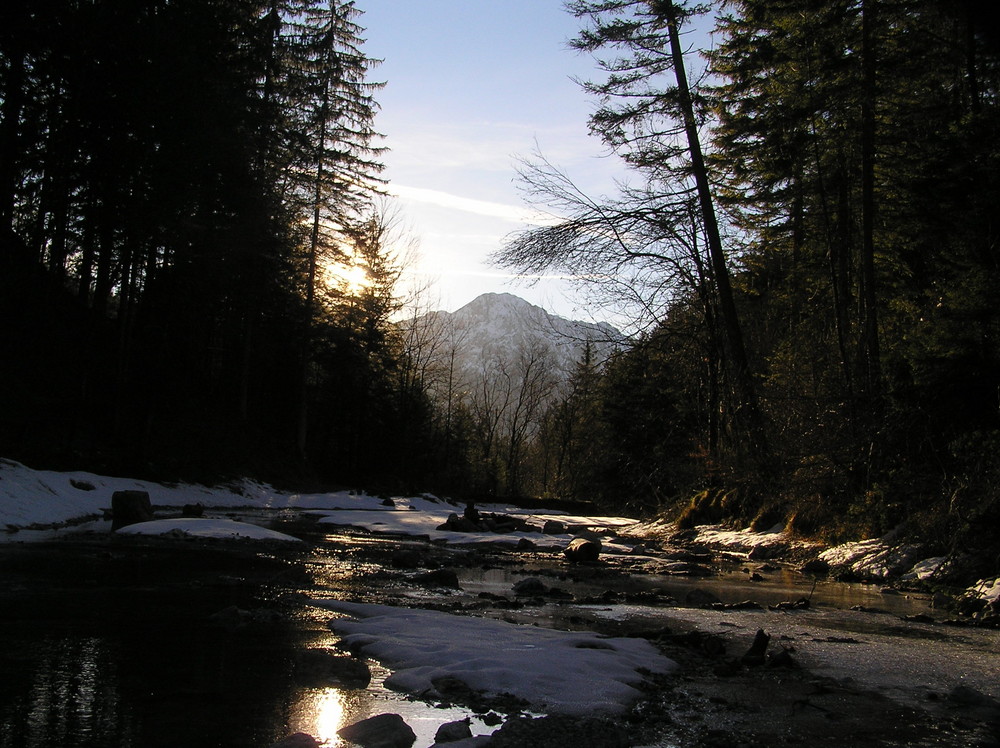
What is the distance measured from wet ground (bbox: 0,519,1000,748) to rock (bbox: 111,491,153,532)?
6.98 ft

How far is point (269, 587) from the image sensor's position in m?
6.14

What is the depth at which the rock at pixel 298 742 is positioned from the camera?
251cm

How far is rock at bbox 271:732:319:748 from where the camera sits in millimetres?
2508

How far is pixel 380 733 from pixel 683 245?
12.9m

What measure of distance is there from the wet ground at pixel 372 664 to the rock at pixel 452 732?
0.09 meters

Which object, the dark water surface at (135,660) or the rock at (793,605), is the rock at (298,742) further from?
the rock at (793,605)

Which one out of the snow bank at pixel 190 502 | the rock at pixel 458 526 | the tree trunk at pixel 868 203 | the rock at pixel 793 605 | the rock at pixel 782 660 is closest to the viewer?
the rock at pixel 782 660

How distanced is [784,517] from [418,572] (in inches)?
289

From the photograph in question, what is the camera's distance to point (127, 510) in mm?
10203

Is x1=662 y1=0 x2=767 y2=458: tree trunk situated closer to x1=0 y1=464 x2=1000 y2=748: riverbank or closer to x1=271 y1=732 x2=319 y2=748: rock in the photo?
x1=0 y1=464 x2=1000 y2=748: riverbank

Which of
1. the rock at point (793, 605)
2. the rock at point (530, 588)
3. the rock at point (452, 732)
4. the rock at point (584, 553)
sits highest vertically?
the rock at point (452, 732)

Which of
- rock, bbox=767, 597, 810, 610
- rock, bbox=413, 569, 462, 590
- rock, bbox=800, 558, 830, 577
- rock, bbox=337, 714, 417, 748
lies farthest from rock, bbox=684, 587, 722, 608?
rock, bbox=337, 714, 417, 748

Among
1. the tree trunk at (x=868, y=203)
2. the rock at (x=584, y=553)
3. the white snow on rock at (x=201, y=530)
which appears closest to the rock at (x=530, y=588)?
the rock at (x=584, y=553)

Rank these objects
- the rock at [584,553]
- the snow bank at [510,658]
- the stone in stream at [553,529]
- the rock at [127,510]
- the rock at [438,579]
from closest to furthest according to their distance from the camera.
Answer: the snow bank at [510,658]
the rock at [438,579]
the rock at [127,510]
the rock at [584,553]
the stone in stream at [553,529]
